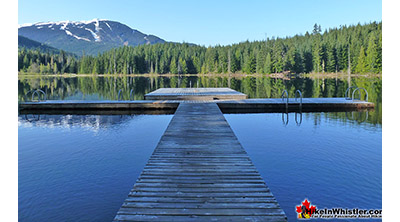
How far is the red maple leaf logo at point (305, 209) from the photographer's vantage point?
6.87m

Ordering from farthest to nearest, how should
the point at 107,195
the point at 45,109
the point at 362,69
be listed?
the point at 362,69
the point at 45,109
the point at 107,195

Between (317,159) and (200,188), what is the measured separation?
6313 millimetres

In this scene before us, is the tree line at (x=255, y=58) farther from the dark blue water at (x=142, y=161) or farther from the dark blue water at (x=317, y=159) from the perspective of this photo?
the dark blue water at (x=142, y=161)

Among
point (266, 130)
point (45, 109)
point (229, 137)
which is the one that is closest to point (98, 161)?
point (229, 137)

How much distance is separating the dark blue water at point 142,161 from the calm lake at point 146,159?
0.08 feet

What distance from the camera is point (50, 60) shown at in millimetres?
129375

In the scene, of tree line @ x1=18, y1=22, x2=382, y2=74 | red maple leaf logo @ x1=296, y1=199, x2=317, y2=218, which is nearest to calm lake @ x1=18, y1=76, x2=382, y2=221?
red maple leaf logo @ x1=296, y1=199, x2=317, y2=218

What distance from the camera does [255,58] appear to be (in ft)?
325

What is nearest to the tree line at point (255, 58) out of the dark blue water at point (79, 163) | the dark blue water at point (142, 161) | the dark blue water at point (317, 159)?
the dark blue water at point (317, 159)

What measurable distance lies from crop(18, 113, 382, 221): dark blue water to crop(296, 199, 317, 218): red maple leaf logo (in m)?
0.14

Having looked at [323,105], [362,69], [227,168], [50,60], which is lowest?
[227,168]

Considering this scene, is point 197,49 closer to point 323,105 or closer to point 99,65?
point 99,65

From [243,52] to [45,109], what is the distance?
3790 inches

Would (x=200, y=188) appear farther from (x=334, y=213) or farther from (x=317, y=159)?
(x=317, y=159)
